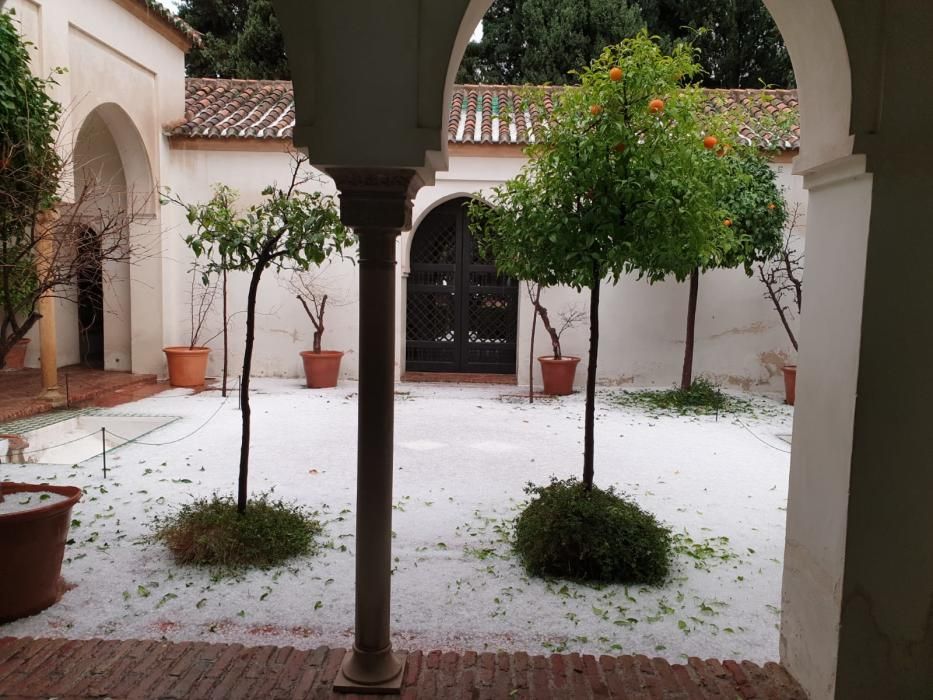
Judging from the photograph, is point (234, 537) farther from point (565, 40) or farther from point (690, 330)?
point (565, 40)

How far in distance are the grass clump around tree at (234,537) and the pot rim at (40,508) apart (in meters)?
0.80

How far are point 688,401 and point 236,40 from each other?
16870mm

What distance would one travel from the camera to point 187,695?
2.91 m

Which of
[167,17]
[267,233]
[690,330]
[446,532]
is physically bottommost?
[446,532]

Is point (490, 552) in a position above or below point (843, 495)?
below

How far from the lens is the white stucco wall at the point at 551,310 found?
38.2 feet

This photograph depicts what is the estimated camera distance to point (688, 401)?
10656 millimetres

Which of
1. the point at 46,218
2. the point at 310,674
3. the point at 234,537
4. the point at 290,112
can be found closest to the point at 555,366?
the point at 290,112

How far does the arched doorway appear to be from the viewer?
12.7 meters

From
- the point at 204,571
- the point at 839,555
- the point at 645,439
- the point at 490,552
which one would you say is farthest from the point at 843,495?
the point at 645,439

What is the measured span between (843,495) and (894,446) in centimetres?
26

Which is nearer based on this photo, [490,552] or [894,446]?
[894,446]

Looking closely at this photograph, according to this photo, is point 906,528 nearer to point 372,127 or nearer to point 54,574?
point 372,127

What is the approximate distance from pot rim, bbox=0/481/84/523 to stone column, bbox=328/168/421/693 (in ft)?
6.02
